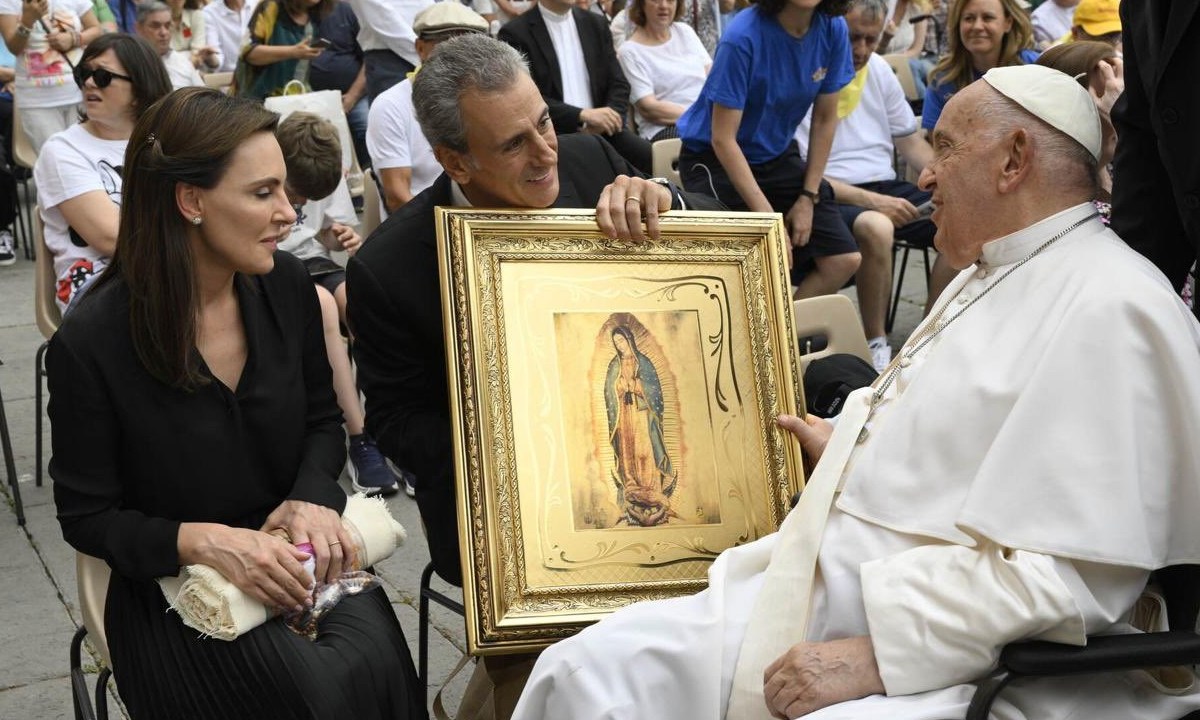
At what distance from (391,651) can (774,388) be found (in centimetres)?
101

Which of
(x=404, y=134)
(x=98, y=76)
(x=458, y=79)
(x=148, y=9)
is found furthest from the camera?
(x=148, y=9)

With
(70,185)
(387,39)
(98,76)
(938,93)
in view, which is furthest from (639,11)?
(70,185)

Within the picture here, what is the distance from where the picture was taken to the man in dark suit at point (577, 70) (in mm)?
7379

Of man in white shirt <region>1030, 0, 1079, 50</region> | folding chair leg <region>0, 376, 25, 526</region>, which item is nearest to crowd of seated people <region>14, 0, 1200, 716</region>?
folding chair leg <region>0, 376, 25, 526</region>

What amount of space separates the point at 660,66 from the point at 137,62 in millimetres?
3748

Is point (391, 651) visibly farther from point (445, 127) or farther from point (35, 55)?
point (35, 55)

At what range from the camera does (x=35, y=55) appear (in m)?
8.97

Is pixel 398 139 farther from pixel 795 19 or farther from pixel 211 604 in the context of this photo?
pixel 211 604

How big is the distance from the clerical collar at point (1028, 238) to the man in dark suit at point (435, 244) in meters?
0.73

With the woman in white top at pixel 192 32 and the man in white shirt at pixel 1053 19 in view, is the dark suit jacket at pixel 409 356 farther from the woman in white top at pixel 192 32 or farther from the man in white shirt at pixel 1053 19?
the woman in white top at pixel 192 32

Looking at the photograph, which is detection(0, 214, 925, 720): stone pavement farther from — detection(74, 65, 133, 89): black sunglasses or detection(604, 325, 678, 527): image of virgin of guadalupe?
detection(74, 65, 133, 89): black sunglasses

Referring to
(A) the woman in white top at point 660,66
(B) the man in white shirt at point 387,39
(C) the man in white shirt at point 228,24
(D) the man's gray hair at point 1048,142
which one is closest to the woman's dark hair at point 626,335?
(D) the man's gray hair at point 1048,142

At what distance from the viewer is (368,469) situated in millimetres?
5574

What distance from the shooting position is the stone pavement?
395 centimetres
